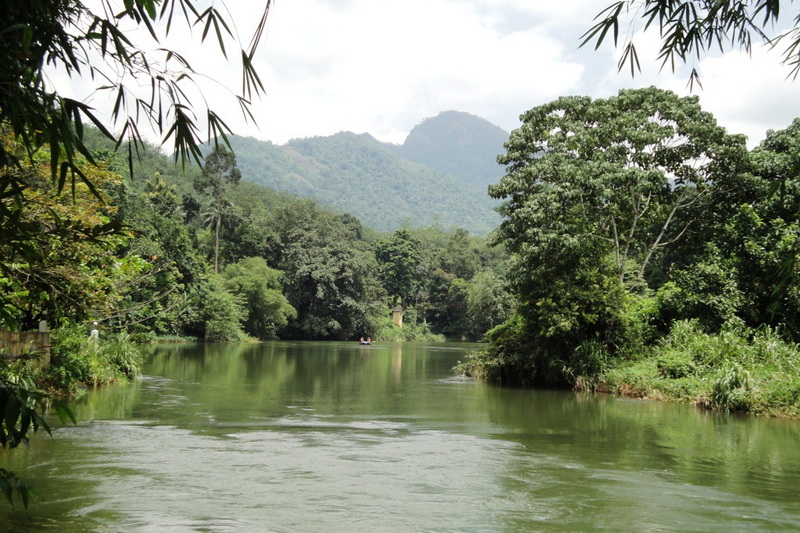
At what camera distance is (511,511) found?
7242 mm

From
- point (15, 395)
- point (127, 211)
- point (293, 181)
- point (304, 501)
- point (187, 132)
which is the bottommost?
point (304, 501)

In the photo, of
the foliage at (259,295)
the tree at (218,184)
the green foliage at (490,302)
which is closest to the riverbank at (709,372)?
the green foliage at (490,302)

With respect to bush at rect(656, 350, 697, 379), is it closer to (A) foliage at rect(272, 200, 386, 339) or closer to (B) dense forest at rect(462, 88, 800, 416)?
(B) dense forest at rect(462, 88, 800, 416)

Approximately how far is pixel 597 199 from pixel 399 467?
14.2 m

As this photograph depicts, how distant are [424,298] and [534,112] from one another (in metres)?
A: 54.4

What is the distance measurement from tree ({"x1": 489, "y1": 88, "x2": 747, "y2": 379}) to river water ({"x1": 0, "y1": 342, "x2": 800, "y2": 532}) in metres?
4.11

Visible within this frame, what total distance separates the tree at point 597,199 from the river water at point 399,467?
4.11 m

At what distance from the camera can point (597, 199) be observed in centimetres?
2130

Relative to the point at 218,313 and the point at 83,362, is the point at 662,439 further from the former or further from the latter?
the point at 218,313

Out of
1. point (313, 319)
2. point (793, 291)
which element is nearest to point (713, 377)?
point (793, 291)

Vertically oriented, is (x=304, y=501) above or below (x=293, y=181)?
below

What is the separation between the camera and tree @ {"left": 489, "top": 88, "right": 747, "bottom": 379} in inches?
804

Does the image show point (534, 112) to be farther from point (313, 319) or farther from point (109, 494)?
point (313, 319)

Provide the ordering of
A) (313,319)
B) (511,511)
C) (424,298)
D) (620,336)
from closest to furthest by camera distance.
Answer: (511,511) → (620,336) → (313,319) → (424,298)
